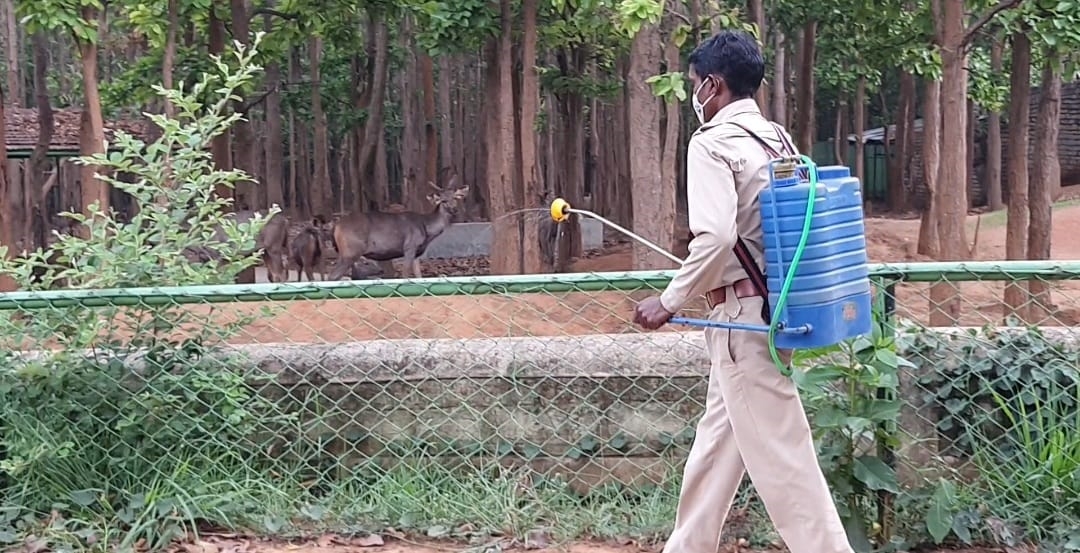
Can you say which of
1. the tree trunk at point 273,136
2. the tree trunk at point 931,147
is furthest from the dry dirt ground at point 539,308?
the tree trunk at point 273,136

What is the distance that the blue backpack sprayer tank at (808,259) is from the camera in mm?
3186

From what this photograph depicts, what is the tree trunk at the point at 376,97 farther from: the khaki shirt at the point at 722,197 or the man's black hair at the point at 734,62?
the khaki shirt at the point at 722,197

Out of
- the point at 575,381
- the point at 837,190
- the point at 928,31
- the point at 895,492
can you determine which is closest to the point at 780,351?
the point at 837,190

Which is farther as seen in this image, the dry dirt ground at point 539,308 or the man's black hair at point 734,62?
the dry dirt ground at point 539,308

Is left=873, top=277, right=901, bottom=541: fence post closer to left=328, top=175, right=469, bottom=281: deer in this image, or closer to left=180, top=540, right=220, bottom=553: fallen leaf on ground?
left=180, top=540, right=220, bottom=553: fallen leaf on ground

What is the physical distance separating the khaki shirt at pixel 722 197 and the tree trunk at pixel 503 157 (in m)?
9.87

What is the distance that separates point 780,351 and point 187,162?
110 inches

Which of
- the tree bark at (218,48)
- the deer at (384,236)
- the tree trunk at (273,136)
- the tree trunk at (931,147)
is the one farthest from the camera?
the tree trunk at (273,136)

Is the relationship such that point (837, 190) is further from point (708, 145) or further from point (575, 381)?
point (575, 381)

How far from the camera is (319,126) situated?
2138 centimetres

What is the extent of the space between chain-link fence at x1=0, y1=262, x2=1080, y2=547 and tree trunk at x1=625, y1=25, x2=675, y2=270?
6470mm

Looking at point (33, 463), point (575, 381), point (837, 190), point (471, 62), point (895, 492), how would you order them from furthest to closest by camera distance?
point (471, 62), point (575, 381), point (33, 463), point (895, 492), point (837, 190)

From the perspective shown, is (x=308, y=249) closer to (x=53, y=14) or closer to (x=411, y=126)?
(x=53, y=14)

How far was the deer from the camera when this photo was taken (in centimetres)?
1628
